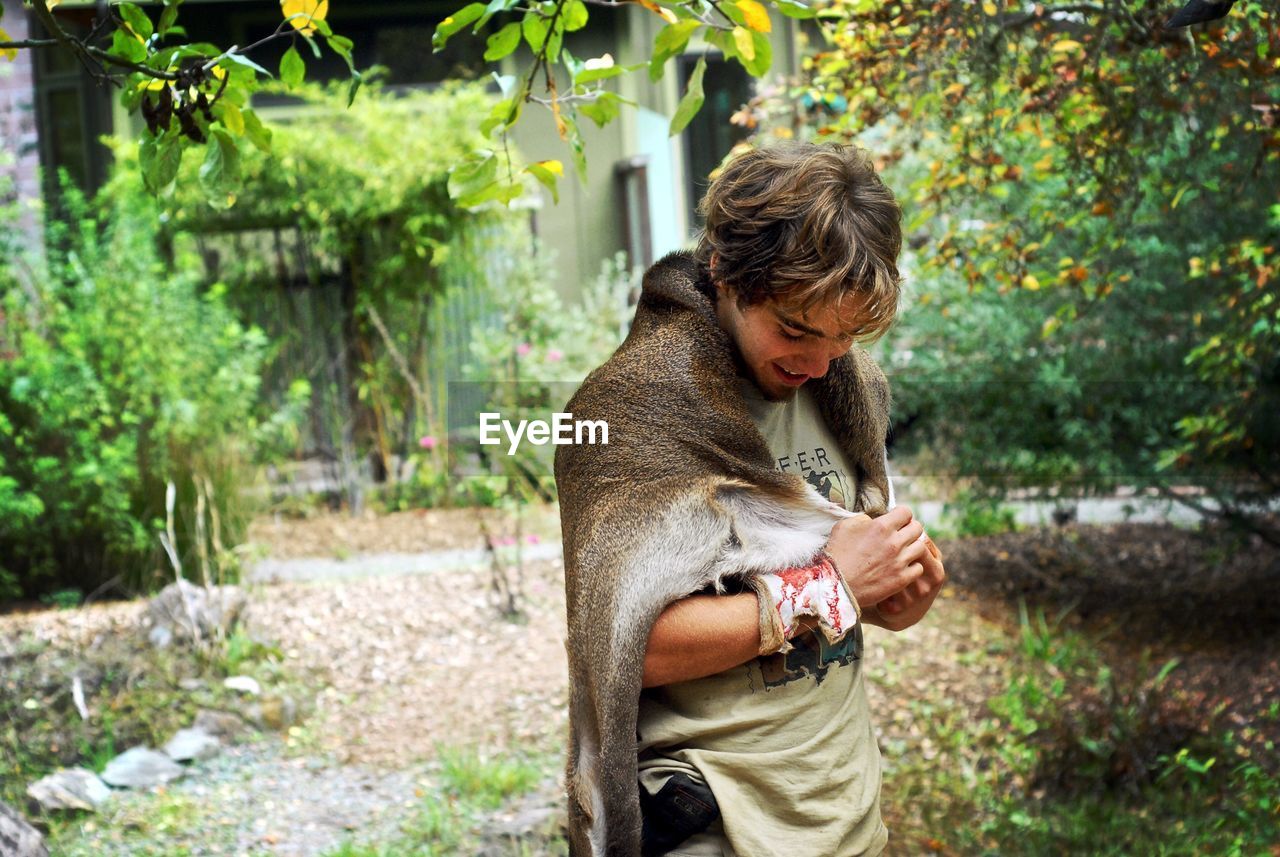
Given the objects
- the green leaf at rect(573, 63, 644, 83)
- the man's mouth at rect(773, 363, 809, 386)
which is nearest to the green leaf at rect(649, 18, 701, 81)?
the green leaf at rect(573, 63, 644, 83)

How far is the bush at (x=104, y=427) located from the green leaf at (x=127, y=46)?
160 inches

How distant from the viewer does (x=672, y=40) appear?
235cm

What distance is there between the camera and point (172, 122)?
7.88 ft

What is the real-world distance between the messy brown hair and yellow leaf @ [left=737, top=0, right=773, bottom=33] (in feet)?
1.91

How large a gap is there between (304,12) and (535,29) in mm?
424

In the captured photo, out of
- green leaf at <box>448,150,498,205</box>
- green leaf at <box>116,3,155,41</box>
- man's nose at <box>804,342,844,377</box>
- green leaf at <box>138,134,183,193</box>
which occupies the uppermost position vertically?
green leaf at <box>116,3,155,41</box>

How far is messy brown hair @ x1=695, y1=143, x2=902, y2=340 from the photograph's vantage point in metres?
1.68

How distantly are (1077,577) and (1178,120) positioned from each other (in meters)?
2.78

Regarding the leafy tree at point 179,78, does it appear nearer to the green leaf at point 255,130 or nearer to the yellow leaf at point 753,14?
the green leaf at point 255,130

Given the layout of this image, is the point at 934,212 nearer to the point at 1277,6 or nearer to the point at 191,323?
the point at 1277,6

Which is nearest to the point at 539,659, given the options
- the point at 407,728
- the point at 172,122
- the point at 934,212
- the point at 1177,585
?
the point at 407,728

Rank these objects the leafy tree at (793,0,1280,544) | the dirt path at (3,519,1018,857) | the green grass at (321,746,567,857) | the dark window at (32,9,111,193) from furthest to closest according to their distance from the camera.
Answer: the dark window at (32,9,111,193) → the dirt path at (3,519,1018,857) → the green grass at (321,746,567,857) → the leafy tree at (793,0,1280,544)

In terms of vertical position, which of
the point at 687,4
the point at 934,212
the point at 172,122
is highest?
the point at 687,4

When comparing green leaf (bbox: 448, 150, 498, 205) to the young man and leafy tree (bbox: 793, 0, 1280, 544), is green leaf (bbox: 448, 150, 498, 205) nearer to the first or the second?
the young man
